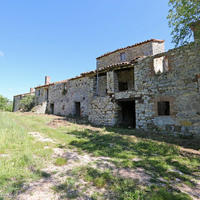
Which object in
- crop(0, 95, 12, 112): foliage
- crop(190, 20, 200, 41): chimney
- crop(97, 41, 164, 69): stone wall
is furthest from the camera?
crop(0, 95, 12, 112): foliage

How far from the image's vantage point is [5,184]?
2.37 meters

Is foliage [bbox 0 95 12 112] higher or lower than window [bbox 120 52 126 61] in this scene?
lower

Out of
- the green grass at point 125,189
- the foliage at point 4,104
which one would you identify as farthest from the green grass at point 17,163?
the foliage at point 4,104

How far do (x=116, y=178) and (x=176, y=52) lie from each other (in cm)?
771

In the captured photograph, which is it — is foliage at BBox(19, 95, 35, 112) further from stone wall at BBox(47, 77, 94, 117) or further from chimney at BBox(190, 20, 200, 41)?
chimney at BBox(190, 20, 200, 41)

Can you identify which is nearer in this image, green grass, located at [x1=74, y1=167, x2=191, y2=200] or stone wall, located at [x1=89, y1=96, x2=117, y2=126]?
green grass, located at [x1=74, y1=167, x2=191, y2=200]

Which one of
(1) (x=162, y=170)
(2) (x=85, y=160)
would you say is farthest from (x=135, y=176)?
(2) (x=85, y=160)

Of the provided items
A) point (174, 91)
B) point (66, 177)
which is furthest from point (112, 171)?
point (174, 91)

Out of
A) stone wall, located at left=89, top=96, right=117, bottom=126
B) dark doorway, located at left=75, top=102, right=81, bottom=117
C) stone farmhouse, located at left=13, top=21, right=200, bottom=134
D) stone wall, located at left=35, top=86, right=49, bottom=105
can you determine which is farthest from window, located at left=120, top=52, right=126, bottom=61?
stone wall, located at left=35, top=86, right=49, bottom=105

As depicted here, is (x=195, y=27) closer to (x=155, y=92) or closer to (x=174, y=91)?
(x=174, y=91)

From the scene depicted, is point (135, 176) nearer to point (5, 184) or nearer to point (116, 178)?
point (116, 178)

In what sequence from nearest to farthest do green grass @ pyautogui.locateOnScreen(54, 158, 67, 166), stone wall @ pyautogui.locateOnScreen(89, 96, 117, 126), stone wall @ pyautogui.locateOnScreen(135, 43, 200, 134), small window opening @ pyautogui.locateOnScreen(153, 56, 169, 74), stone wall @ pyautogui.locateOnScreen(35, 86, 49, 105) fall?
1. green grass @ pyautogui.locateOnScreen(54, 158, 67, 166)
2. stone wall @ pyautogui.locateOnScreen(135, 43, 200, 134)
3. small window opening @ pyautogui.locateOnScreen(153, 56, 169, 74)
4. stone wall @ pyautogui.locateOnScreen(89, 96, 117, 126)
5. stone wall @ pyautogui.locateOnScreen(35, 86, 49, 105)

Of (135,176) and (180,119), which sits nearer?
(135,176)

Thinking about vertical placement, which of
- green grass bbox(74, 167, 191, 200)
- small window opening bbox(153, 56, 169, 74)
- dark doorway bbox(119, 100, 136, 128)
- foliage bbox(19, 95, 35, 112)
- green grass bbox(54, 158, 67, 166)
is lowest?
green grass bbox(74, 167, 191, 200)
